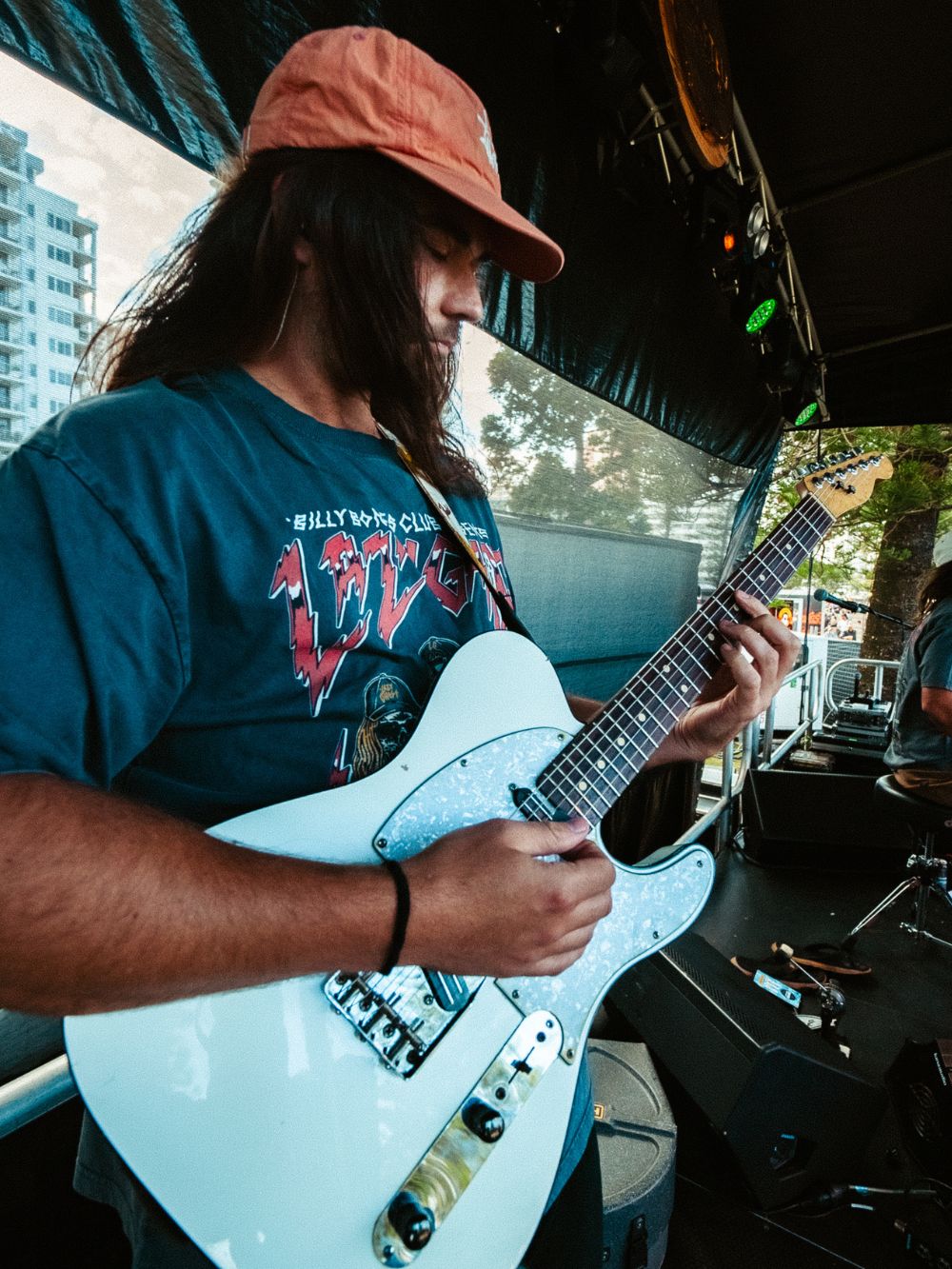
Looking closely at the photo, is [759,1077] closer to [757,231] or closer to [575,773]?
A: [575,773]

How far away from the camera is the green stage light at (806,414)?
5254mm

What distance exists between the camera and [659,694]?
1.30 metres

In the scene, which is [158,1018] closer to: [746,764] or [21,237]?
[21,237]

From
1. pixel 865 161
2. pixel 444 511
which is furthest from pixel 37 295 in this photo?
pixel 865 161

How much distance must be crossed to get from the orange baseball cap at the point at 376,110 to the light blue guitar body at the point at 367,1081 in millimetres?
735

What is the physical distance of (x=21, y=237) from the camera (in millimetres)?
1114

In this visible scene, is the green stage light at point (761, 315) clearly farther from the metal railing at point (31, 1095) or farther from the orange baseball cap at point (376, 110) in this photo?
the metal railing at point (31, 1095)

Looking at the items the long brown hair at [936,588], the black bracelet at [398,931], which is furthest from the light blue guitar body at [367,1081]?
the long brown hair at [936,588]

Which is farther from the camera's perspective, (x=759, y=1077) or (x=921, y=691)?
(x=921, y=691)

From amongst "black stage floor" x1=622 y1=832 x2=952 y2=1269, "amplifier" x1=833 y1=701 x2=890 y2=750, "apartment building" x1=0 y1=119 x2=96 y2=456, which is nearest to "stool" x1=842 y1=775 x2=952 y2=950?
"black stage floor" x1=622 y1=832 x2=952 y2=1269

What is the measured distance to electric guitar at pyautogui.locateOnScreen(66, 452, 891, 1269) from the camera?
693 millimetres

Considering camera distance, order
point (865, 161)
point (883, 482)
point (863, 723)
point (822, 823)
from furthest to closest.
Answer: point (883, 482) < point (863, 723) < point (822, 823) < point (865, 161)

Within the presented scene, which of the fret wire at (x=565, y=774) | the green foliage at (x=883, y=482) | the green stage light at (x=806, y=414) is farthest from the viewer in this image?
the green foliage at (x=883, y=482)

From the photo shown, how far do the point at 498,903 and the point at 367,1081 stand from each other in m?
0.27
